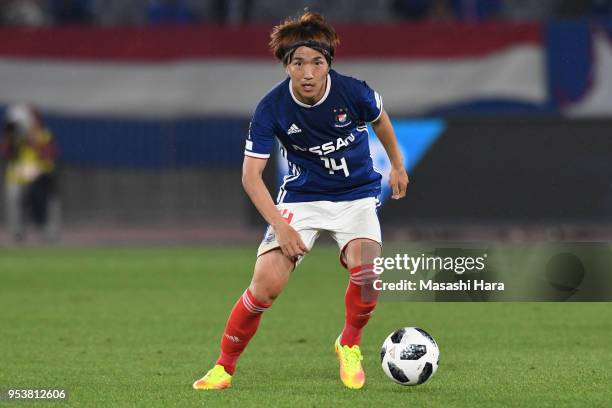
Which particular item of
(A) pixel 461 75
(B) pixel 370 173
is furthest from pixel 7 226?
(B) pixel 370 173

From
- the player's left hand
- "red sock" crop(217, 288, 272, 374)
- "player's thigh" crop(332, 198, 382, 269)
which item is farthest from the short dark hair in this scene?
"red sock" crop(217, 288, 272, 374)

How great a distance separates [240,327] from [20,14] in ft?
51.1

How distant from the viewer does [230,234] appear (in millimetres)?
20656

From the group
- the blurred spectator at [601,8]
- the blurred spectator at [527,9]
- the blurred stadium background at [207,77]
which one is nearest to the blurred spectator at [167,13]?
the blurred stadium background at [207,77]

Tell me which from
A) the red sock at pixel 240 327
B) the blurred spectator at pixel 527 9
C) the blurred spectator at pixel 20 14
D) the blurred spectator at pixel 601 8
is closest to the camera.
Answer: the red sock at pixel 240 327

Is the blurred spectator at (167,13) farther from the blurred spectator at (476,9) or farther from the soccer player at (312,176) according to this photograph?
the soccer player at (312,176)

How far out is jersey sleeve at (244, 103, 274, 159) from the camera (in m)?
7.19

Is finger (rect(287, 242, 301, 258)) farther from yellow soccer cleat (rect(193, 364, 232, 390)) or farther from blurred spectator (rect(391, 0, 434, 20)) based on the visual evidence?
blurred spectator (rect(391, 0, 434, 20))

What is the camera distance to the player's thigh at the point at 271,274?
7.29m

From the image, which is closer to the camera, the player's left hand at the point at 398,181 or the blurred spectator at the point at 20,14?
the player's left hand at the point at 398,181

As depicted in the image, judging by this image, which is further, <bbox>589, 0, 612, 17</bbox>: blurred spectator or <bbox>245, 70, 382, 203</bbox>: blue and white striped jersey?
<bbox>589, 0, 612, 17</bbox>: blurred spectator

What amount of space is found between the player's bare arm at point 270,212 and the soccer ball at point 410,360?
0.76m

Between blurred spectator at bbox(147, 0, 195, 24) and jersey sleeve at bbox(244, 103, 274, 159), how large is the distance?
14.6 m

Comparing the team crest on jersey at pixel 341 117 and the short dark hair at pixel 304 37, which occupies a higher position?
the short dark hair at pixel 304 37
